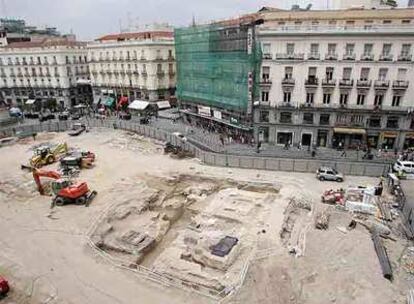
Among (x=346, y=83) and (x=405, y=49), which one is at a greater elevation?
(x=405, y=49)

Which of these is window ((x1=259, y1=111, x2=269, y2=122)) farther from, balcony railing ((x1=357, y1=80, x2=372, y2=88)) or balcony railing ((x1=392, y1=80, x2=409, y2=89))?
balcony railing ((x1=392, y1=80, x2=409, y2=89))

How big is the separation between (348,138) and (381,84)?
908 centimetres

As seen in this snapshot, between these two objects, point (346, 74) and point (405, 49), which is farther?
point (346, 74)

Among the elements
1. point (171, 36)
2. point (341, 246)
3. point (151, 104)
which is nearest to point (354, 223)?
point (341, 246)

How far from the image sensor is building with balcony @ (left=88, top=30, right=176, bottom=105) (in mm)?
74625

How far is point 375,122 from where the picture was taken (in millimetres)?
48875

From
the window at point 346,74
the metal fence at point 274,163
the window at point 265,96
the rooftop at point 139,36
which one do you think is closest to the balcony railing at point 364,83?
the window at point 346,74

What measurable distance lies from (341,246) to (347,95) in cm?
2729

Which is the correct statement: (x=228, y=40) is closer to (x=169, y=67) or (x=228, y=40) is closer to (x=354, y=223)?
(x=169, y=67)

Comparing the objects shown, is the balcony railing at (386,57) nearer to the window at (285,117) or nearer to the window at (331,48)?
the window at (331,48)

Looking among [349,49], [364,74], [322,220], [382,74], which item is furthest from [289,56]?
[322,220]

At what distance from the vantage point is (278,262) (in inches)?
1021

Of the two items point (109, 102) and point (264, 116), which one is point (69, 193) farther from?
point (109, 102)

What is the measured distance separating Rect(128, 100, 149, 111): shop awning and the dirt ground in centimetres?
3072
